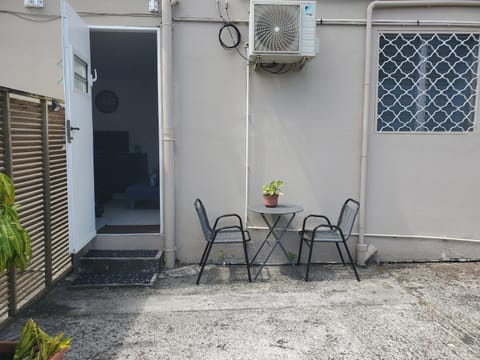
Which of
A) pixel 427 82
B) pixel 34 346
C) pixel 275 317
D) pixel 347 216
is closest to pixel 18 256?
pixel 34 346

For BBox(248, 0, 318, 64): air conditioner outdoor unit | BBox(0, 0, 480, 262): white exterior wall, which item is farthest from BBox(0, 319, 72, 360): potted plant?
BBox(248, 0, 318, 64): air conditioner outdoor unit

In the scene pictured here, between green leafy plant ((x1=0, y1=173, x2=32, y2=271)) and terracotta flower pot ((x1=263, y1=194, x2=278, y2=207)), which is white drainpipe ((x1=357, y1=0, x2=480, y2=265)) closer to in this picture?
terracotta flower pot ((x1=263, y1=194, x2=278, y2=207))

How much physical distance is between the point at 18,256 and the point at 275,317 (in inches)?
69.1

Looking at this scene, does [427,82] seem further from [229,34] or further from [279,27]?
[229,34]

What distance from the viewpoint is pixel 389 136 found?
386cm

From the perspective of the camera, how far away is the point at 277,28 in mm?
3342

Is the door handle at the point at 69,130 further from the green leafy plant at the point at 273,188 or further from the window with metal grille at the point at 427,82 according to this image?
the window with metal grille at the point at 427,82

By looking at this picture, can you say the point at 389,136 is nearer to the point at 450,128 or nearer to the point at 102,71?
the point at 450,128

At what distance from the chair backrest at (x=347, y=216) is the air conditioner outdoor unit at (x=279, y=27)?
4.95ft

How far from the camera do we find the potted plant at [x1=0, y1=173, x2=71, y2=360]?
1640mm

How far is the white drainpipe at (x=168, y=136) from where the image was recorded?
11.8 feet

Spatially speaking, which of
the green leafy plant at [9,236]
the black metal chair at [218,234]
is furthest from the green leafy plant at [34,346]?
the black metal chair at [218,234]

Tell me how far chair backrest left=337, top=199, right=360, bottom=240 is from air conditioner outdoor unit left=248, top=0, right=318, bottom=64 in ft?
4.95

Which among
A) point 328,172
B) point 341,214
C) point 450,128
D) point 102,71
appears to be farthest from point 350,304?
point 102,71
